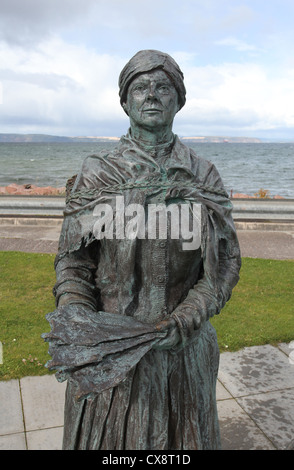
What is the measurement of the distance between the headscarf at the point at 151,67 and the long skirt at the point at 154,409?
127cm

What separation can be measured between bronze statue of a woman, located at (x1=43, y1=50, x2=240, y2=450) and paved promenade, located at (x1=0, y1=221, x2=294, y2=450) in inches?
66.4

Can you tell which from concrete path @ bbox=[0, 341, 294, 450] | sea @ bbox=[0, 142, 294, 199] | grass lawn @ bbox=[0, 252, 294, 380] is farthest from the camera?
sea @ bbox=[0, 142, 294, 199]

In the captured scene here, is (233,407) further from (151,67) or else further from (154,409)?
(151,67)

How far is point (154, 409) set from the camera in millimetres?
2236

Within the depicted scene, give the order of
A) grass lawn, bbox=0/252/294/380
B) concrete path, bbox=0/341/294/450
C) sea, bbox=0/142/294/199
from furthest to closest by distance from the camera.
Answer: sea, bbox=0/142/294/199
grass lawn, bbox=0/252/294/380
concrete path, bbox=0/341/294/450

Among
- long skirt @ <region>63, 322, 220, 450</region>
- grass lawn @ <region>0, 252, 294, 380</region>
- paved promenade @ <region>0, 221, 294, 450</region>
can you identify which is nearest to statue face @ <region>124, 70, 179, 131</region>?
long skirt @ <region>63, 322, 220, 450</region>

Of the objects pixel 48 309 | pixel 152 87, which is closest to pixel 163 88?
pixel 152 87

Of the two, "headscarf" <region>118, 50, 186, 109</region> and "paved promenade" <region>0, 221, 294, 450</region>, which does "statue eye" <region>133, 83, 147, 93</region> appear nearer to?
"headscarf" <region>118, 50, 186, 109</region>

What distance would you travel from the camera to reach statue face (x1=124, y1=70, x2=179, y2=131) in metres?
2.15

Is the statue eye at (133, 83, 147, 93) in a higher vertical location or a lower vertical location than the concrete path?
higher

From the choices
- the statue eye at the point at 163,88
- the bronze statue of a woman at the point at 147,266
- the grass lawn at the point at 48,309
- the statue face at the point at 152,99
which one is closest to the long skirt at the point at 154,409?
the bronze statue of a woman at the point at 147,266

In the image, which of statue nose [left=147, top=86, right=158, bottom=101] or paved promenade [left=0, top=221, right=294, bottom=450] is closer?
statue nose [left=147, top=86, right=158, bottom=101]

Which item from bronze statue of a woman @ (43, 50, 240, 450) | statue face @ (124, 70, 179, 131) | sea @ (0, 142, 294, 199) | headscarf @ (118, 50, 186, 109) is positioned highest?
headscarf @ (118, 50, 186, 109)

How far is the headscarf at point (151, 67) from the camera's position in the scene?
214 cm
